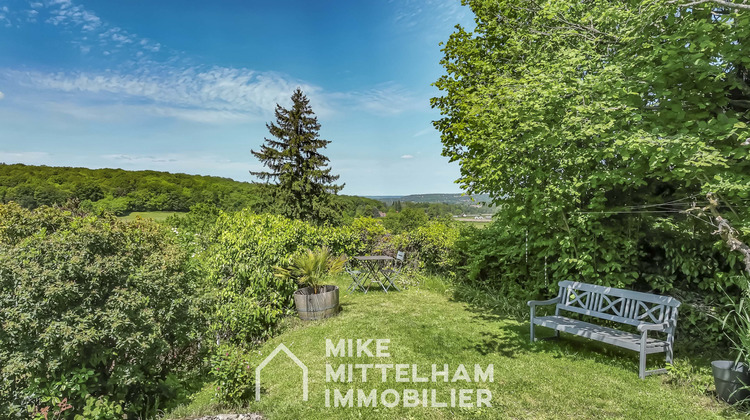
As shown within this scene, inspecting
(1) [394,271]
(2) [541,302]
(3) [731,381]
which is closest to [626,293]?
(2) [541,302]

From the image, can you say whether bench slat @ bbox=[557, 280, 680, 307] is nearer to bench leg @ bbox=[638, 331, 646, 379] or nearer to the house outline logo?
bench leg @ bbox=[638, 331, 646, 379]

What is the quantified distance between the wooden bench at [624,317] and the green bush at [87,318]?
474cm

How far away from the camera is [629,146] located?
349 centimetres

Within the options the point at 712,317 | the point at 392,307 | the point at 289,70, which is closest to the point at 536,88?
the point at 712,317

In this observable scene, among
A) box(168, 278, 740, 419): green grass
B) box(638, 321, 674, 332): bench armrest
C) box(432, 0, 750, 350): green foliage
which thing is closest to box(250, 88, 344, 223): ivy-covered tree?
box(168, 278, 740, 419): green grass

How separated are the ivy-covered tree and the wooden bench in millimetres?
17964

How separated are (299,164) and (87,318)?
20.0m

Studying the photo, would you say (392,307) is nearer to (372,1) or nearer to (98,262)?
(98,262)

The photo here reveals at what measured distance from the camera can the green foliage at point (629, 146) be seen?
3.49 m

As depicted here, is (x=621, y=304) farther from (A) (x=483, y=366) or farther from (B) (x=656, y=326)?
(A) (x=483, y=366)

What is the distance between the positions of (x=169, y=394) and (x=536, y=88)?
19.1ft

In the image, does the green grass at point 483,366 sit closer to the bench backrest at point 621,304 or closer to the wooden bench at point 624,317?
the wooden bench at point 624,317

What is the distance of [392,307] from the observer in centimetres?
673

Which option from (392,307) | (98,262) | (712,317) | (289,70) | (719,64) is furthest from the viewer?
(289,70)
